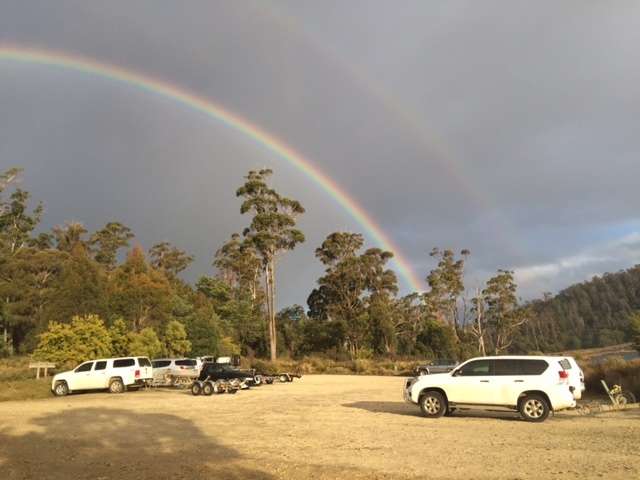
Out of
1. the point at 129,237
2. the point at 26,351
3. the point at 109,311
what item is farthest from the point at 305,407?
the point at 129,237

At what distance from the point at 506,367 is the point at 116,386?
63.9ft

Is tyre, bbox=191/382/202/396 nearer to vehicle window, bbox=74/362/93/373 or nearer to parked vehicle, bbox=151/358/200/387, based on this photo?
parked vehicle, bbox=151/358/200/387

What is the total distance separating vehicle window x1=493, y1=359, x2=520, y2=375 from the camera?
45.0 feet

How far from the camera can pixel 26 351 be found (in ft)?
168

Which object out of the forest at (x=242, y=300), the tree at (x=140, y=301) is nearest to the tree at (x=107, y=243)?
the forest at (x=242, y=300)

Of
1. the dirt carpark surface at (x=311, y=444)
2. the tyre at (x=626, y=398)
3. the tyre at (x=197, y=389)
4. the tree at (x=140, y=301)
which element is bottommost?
the dirt carpark surface at (x=311, y=444)

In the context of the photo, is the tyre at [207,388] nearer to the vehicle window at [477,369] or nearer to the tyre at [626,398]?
the vehicle window at [477,369]

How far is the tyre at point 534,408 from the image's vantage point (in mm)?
13266

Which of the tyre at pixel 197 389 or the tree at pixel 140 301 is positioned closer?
the tyre at pixel 197 389

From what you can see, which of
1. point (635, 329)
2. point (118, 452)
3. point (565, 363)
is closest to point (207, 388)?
point (118, 452)

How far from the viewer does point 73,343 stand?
3092 cm

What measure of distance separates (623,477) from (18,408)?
1957cm

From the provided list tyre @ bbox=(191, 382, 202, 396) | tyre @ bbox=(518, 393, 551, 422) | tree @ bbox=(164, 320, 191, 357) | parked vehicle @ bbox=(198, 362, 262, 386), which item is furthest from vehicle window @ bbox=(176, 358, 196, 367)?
tyre @ bbox=(518, 393, 551, 422)

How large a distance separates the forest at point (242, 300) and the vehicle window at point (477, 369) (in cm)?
2781
